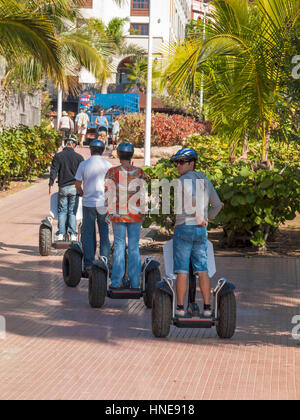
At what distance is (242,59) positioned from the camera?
41.8ft

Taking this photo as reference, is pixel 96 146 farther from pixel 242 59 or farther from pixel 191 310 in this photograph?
pixel 242 59

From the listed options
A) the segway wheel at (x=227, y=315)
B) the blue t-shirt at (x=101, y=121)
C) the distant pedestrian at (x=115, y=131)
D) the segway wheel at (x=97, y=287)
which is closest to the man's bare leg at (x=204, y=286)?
the segway wheel at (x=227, y=315)

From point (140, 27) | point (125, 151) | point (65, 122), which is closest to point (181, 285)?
point (125, 151)

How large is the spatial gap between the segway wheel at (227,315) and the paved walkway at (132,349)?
0.10 m

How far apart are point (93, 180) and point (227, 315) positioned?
3.15 m

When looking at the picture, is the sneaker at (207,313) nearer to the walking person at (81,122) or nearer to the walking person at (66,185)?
the walking person at (66,185)

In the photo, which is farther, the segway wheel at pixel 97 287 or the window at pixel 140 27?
the window at pixel 140 27

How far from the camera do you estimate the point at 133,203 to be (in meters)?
8.22

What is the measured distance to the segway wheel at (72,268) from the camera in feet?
30.7

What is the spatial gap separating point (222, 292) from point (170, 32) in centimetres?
6280

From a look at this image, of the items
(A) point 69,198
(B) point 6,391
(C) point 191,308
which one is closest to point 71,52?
(A) point 69,198

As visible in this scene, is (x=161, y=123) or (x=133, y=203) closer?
(x=133, y=203)

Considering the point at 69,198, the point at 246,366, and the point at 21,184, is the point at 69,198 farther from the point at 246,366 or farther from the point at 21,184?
the point at 21,184

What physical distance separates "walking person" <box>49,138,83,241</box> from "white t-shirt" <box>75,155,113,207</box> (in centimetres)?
227
